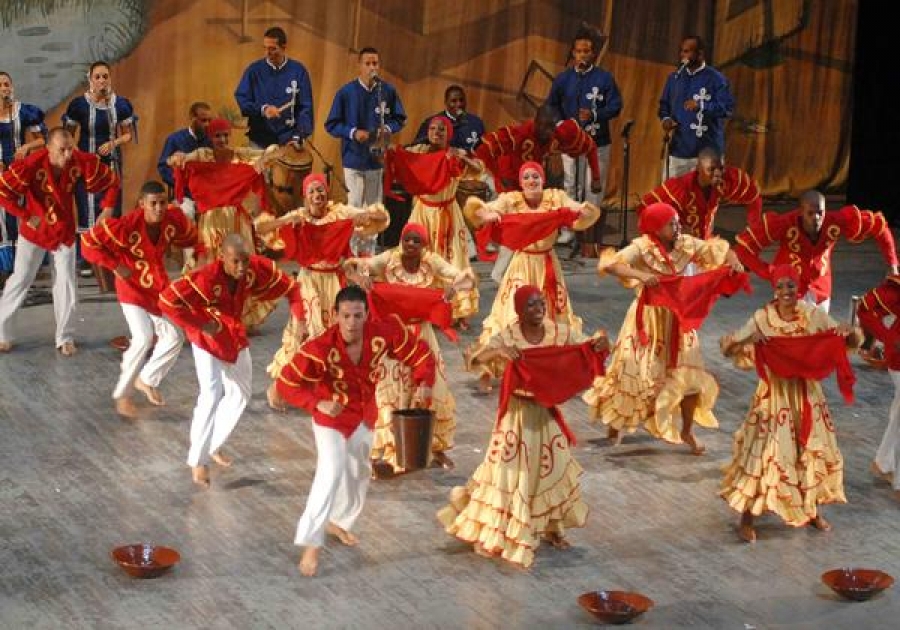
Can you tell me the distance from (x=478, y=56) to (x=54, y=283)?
5.55m

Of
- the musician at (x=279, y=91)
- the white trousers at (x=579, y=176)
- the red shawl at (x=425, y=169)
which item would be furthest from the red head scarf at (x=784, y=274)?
the white trousers at (x=579, y=176)

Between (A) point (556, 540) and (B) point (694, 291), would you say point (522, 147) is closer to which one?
(B) point (694, 291)

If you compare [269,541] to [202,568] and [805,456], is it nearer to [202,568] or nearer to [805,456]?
[202,568]

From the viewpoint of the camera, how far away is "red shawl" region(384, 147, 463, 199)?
42.4ft

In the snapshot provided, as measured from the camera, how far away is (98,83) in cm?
1360

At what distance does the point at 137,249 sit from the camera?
→ 36.2ft

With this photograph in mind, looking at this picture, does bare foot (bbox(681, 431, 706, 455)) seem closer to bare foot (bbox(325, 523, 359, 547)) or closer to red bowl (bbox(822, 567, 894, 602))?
red bowl (bbox(822, 567, 894, 602))

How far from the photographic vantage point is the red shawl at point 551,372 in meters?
8.79

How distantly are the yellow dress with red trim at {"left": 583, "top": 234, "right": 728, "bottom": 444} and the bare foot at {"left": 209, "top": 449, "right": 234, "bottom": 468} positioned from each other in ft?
7.06

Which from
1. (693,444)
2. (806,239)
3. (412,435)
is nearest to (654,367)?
(693,444)

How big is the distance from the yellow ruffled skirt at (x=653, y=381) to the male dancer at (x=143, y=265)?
8.86 ft

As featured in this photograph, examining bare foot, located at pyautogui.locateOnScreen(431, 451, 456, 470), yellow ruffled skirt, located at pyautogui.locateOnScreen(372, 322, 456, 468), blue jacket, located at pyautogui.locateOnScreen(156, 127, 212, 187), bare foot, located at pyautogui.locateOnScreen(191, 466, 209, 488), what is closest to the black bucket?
yellow ruffled skirt, located at pyautogui.locateOnScreen(372, 322, 456, 468)

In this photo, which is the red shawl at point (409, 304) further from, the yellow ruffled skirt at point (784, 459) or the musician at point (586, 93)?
the musician at point (586, 93)

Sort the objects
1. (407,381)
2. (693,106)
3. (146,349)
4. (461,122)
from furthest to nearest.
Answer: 1. (693,106)
2. (461,122)
3. (146,349)
4. (407,381)
